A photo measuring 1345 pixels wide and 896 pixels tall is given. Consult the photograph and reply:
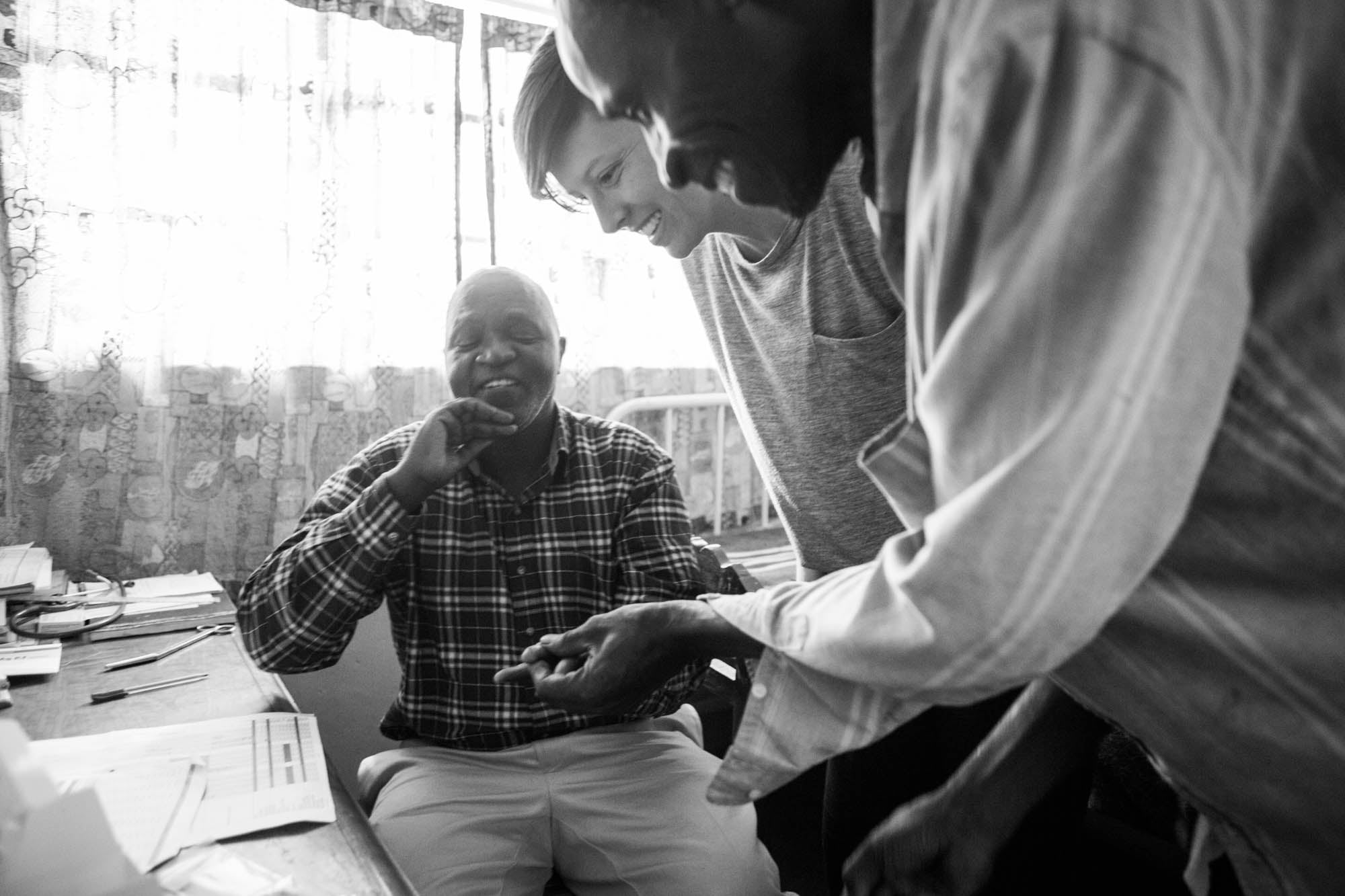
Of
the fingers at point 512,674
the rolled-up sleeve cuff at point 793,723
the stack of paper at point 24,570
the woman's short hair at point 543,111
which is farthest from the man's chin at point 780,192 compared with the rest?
the stack of paper at point 24,570

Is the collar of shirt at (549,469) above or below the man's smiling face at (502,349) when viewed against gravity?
below

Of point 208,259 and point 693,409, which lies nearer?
point 208,259

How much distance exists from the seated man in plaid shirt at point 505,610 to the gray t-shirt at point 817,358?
0.24 meters

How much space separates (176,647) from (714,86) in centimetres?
136

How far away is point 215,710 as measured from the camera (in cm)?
123

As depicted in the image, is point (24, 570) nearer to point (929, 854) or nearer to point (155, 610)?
point (155, 610)

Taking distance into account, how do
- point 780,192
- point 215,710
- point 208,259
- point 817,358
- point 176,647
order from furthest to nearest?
point 208,259
point 176,647
point 817,358
point 215,710
point 780,192

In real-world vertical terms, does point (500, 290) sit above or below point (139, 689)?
above

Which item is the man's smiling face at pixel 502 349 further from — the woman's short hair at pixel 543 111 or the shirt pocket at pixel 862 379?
the shirt pocket at pixel 862 379

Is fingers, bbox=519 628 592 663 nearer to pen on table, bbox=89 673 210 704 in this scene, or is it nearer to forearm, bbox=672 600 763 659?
forearm, bbox=672 600 763 659

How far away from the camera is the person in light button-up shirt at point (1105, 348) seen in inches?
15.9

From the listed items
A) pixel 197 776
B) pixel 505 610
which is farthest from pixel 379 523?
pixel 197 776

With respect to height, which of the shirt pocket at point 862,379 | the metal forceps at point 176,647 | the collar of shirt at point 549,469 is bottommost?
the metal forceps at point 176,647

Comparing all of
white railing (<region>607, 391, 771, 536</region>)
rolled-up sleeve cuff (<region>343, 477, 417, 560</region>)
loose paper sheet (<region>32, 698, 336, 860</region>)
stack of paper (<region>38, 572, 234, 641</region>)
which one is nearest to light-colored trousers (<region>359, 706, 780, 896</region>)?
loose paper sheet (<region>32, 698, 336, 860</region>)
